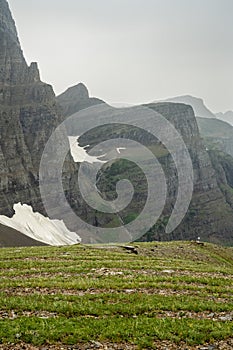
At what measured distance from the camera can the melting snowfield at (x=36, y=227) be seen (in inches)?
5677

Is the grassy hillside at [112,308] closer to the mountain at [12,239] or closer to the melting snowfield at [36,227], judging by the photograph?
the mountain at [12,239]

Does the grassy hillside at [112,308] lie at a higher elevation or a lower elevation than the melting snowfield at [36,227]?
higher

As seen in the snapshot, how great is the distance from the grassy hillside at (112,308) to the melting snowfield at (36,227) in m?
117

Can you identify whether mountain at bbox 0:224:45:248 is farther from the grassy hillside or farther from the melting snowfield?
the grassy hillside

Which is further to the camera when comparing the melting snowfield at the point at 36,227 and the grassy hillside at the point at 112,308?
the melting snowfield at the point at 36,227

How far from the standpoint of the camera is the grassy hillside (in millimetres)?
13852

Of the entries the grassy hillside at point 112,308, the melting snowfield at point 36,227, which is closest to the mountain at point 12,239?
the melting snowfield at point 36,227

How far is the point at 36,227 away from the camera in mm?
158375

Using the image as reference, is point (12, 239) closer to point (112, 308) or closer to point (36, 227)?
point (36, 227)

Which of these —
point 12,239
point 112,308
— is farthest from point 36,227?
point 112,308

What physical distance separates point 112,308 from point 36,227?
14554cm

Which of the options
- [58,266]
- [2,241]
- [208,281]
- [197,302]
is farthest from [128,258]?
[2,241]

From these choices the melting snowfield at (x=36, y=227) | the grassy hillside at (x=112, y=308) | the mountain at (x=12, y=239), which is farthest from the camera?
the melting snowfield at (x=36, y=227)

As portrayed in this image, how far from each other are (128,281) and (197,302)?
15.9 ft
